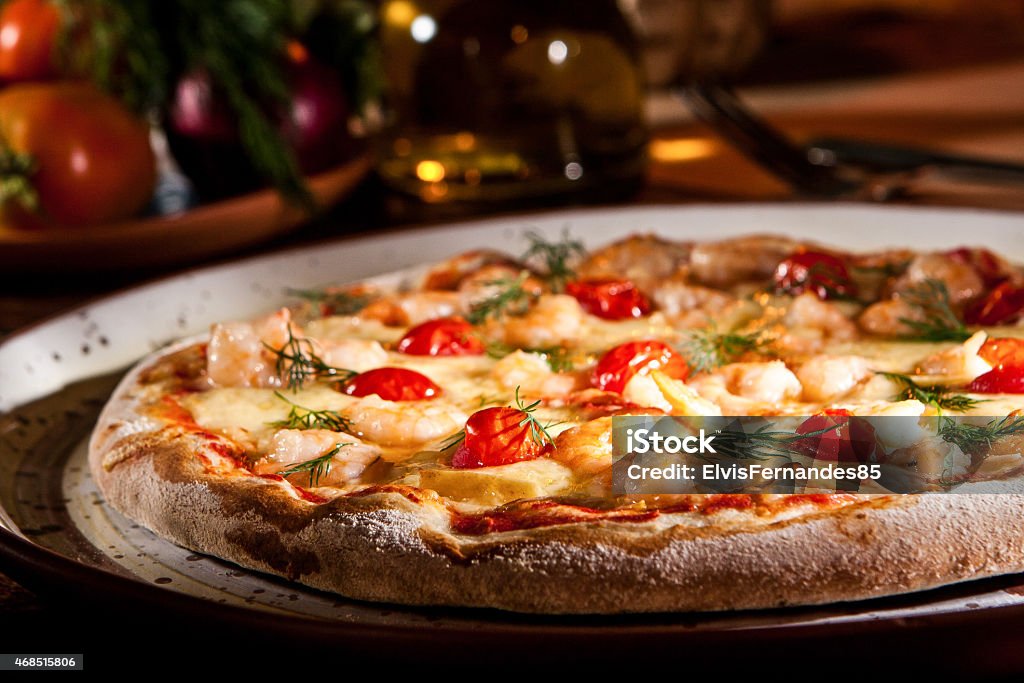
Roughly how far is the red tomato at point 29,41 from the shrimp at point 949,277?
2762mm

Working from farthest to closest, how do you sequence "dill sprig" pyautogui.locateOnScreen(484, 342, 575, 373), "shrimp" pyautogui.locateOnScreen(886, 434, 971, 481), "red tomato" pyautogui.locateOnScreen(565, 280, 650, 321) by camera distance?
1. "red tomato" pyautogui.locateOnScreen(565, 280, 650, 321)
2. "dill sprig" pyautogui.locateOnScreen(484, 342, 575, 373)
3. "shrimp" pyautogui.locateOnScreen(886, 434, 971, 481)

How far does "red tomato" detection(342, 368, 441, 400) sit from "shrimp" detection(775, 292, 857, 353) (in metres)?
0.67

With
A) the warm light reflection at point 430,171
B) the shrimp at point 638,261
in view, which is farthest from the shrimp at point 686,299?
the warm light reflection at point 430,171

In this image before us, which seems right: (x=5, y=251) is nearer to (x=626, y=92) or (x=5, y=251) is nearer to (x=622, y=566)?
(x=626, y=92)

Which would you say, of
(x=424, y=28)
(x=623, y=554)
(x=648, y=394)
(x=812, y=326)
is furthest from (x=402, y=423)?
(x=424, y=28)

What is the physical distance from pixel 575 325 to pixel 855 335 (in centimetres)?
53

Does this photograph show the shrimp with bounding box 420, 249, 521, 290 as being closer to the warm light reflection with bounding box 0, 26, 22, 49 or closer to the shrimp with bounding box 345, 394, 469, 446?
the shrimp with bounding box 345, 394, 469, 446

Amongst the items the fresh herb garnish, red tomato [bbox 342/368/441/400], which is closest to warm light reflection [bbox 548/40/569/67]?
red tomato [bbox 342/368/441/400]

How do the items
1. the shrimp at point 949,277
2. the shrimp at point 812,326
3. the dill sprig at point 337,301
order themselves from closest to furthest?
1. the shrimp at point 812,326
2. the shrimp at point 949,277
3. the dill sprig at point 337,301

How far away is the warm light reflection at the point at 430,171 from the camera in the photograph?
3912 millimetres

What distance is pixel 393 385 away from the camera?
6.73 feet

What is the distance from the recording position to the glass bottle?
3703mm

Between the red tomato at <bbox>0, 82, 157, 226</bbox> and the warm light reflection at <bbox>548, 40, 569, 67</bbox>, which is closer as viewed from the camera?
the red tomato at <bbox>0, 82, 157, 226</bbox>

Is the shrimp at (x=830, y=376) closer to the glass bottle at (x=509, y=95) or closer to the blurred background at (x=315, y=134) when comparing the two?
the blurred background at (x=315, y=134)
